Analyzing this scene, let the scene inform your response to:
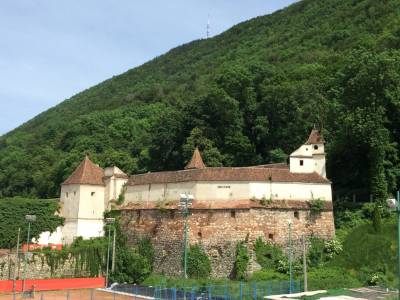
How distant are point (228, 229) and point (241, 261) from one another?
105 inches

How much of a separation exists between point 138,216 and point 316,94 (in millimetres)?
27738

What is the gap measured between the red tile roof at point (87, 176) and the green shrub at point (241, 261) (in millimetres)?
17292

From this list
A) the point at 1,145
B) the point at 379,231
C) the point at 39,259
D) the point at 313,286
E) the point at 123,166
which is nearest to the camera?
the point at 313,286

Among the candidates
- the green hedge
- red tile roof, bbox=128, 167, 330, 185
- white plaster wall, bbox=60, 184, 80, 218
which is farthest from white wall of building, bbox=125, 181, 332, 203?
the green hedge

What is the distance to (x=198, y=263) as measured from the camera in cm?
3847

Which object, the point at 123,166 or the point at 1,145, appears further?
the point at 1,145

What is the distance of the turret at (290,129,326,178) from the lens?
4184cm

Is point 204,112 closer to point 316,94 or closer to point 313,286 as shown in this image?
point 316,94

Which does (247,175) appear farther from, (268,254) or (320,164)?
(320,164)

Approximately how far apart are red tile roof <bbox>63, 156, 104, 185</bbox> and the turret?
18.9 metres

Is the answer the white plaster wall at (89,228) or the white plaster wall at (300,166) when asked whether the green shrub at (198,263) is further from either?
the white plaster wall at (89,228)

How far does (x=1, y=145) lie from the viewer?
5487 inches

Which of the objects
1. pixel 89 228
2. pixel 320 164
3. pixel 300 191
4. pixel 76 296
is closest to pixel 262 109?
pixel 320 164

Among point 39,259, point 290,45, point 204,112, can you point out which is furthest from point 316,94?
point 290,45
